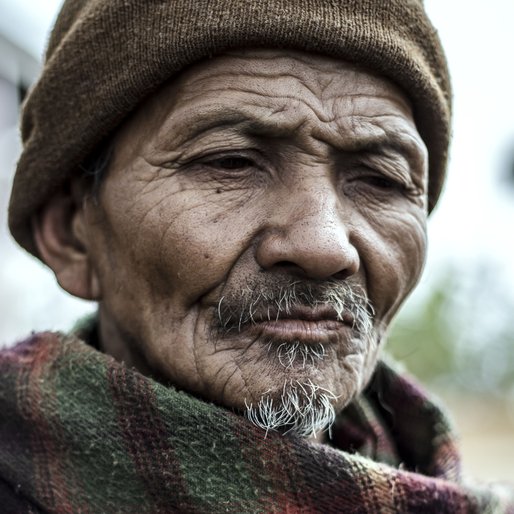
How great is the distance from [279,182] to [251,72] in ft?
0.95

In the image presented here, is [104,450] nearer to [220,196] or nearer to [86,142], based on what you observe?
[220,196]

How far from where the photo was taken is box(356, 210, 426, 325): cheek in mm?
2023

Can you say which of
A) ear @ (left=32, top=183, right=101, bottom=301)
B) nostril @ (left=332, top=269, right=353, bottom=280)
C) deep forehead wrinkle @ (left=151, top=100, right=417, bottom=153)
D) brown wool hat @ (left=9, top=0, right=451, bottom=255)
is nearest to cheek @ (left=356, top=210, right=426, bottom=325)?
nostril @ (left=332, top=269, right=353, bottom=280)

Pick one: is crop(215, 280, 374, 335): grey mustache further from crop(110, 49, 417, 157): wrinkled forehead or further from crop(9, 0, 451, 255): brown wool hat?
crop(9, 0, 451, 255): brown wool hat

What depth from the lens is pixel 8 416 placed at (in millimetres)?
1979

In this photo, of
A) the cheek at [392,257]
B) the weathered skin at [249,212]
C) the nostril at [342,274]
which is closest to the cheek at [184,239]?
the weathered skin at [249,212]

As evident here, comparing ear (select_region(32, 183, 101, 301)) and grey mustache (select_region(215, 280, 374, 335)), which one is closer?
grey mustache (select_region(215, 280, 374, 335))

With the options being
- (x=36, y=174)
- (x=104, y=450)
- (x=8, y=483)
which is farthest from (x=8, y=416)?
(x=36, y=174)

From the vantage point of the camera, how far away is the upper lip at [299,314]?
185cm

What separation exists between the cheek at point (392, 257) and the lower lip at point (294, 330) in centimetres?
23

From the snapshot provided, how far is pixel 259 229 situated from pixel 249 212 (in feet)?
0.18

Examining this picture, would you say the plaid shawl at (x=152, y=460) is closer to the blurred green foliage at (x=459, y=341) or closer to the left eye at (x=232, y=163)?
the left eye at (x=232, y=163)

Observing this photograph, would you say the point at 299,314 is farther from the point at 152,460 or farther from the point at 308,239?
the point at 152,460

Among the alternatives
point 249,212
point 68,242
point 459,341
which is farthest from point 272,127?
point 459,341
